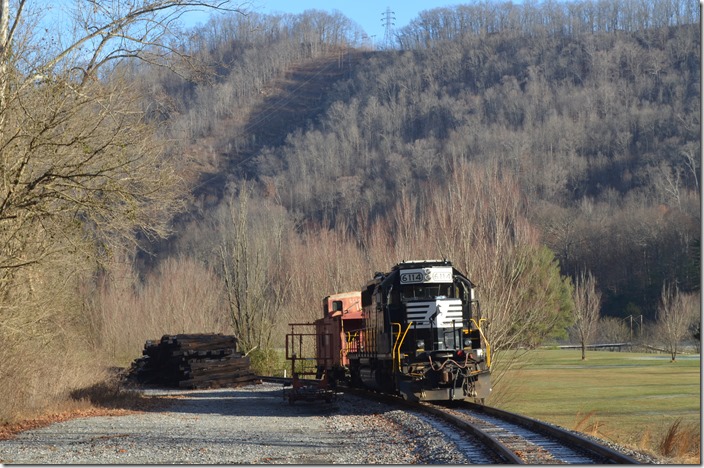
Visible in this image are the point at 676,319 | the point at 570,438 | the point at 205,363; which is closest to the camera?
the point at 570,438

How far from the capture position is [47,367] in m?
22.5

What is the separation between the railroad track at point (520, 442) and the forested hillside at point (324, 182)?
8289 millimetres

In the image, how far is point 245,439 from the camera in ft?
51.2

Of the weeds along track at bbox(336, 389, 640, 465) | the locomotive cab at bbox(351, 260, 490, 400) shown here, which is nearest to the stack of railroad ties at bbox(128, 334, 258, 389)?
the locomotive cab at bbox(351, 260, 490, 400)

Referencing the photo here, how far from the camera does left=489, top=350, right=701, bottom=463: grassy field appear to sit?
2200 cm

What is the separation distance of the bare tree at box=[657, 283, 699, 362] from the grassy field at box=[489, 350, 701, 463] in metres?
2.37

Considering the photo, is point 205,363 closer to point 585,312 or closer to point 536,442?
point 536,442

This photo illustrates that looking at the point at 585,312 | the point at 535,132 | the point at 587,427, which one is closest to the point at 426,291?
the point at 587,427

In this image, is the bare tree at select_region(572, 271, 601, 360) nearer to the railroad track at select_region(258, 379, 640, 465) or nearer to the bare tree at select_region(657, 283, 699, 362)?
the bare tree at select_region(657, 283, 699, 362)

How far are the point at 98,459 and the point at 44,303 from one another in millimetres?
9825

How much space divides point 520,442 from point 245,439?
5.08 m

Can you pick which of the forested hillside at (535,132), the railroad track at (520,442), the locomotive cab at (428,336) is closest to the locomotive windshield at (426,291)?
the locomotive cab at (428,336)

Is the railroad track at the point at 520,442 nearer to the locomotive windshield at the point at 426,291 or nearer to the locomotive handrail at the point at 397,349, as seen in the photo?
the locomotive handrail at the point at 397,349

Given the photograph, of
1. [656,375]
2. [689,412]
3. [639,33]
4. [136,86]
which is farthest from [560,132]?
[136,86]
